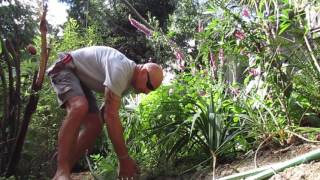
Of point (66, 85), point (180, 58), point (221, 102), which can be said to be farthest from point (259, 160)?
point (180, 58)

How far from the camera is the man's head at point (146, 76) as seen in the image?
292 cm

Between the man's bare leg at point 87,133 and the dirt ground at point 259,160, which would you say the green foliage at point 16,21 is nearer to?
the man's bare leg at point 87,133

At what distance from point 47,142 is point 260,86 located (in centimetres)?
176

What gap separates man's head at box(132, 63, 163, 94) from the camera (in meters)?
2.92

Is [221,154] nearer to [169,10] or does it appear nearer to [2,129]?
[2,129]

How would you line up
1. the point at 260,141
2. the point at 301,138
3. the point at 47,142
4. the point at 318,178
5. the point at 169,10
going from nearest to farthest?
the point at 318,178 < the point at 301,138 < the point at 260,141 < the point at 47,142 < the point at 169,10

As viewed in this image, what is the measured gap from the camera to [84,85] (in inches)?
124

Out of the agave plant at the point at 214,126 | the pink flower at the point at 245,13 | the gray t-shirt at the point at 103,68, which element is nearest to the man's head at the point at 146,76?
Answer: the gray t-shirt at the point at 103,68

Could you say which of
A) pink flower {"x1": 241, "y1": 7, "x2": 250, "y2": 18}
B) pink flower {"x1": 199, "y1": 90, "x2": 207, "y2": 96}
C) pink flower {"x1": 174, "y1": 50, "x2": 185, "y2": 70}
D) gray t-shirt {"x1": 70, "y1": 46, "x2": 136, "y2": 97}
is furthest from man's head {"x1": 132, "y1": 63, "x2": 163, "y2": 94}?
pink flower {"x1": 174, "y1": 50, "x2": 185, "y2": 70}

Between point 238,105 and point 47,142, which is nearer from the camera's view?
point 238,105

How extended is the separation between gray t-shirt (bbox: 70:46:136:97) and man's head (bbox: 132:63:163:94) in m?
0.05

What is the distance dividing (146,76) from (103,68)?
29cm

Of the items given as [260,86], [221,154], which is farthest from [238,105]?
[221,154]

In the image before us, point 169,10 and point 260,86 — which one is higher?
point 169,10
